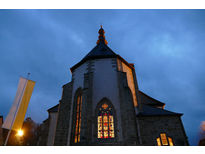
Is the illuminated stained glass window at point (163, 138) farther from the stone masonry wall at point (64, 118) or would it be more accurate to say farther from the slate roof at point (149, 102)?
the stone masonry wall at point (64, 118)

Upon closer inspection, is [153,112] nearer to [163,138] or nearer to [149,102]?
[163,138]

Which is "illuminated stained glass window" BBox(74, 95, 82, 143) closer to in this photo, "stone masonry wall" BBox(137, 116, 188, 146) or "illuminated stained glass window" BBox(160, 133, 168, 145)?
"stone masonry wall" BBox(137, 116, 188, 146)

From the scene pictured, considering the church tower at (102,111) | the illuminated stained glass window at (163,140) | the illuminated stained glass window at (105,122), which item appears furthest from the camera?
the illuminated stained glass window at (163,140)

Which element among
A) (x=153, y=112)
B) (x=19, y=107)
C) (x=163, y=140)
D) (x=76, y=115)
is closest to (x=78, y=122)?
(x=76, y=115)

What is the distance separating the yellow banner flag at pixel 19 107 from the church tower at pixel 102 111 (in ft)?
13.0

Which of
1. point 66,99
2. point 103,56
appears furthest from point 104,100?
point 103,56

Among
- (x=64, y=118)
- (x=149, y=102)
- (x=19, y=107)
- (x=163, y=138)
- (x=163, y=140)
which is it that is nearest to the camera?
(x=19, y=107)

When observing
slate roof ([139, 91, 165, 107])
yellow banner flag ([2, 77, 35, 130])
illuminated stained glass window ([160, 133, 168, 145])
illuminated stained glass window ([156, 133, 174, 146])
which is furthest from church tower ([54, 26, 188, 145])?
yellow banner flag ([2, 77, 35, 130])

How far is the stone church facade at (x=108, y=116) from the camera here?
9.42 metres

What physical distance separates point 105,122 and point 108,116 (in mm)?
520

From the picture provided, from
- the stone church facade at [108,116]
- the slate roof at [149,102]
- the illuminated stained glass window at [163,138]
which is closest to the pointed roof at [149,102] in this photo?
the slate roof at [149,102]

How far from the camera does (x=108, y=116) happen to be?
10.4 metres

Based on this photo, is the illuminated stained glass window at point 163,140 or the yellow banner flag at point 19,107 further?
the illuminated stained glass window at point 163,140

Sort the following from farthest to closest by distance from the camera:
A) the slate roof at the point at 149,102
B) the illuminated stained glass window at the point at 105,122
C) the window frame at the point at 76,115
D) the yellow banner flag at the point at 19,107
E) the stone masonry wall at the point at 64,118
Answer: the slate roof at the point at 149,102, the stone masonry wall at the point at 64,118, the window frame at the point at 76,115, the illuminated stained glass window at the point at 105,122, the yellow banner flag at the point at 19,107
